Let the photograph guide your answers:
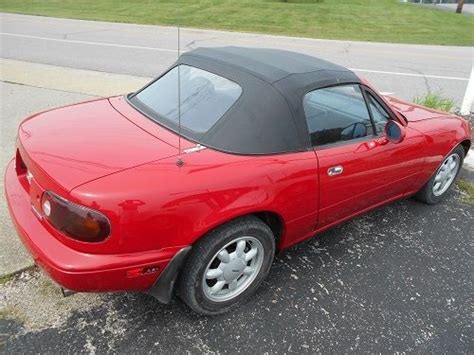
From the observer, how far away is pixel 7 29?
1452cm

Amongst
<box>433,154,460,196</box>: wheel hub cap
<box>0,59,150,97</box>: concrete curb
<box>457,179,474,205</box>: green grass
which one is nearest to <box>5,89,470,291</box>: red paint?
<box>433,154,460,196</box>: wheel hub cap

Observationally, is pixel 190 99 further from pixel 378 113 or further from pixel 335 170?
pixel 378 113

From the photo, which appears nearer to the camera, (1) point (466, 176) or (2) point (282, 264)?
(2) point (282, 264)

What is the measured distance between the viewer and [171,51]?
38.6 ft

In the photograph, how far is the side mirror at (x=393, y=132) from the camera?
10.5 ft

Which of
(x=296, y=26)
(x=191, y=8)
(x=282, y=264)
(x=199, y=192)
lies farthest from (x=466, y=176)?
(x=191, y=8)

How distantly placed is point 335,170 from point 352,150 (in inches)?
9.0

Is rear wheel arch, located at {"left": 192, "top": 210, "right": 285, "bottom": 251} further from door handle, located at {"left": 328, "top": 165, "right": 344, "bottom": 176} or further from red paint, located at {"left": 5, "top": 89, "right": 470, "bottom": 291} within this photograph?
door handle, located at {"left": 328, "top": 165, "right": 344, "bottom": 176}

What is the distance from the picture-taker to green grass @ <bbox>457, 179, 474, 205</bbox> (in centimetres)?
442

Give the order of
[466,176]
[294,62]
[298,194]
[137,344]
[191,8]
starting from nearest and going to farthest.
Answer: [137,344] < [298,194] < [294,62] < [466,176] < [191,8]

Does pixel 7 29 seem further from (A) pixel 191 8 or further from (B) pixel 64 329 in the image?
(B) pixel 64 329

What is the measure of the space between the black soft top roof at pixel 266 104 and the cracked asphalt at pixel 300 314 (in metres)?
1.02

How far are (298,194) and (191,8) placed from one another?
20.7 metres

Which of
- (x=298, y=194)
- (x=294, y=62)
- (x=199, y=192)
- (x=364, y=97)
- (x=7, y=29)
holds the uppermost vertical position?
(x=294, y=62)
